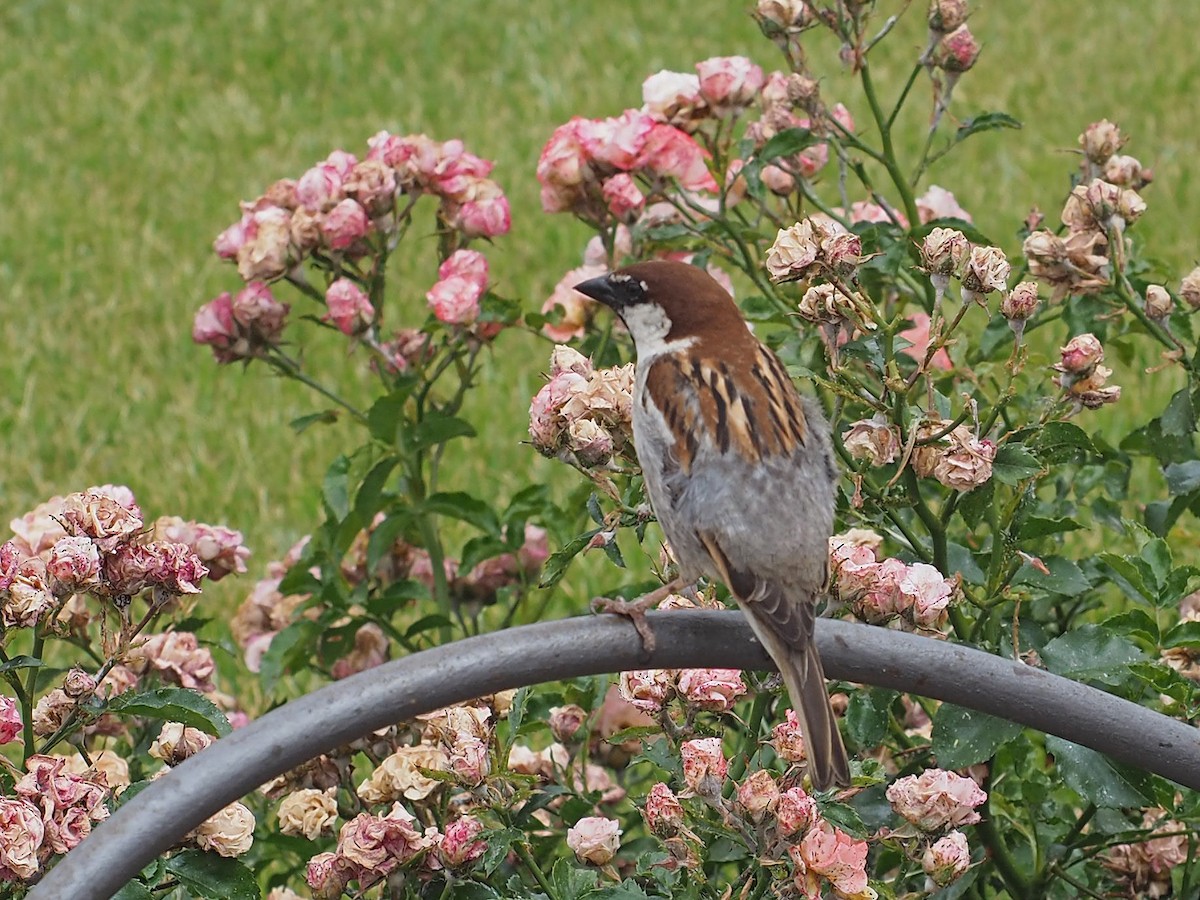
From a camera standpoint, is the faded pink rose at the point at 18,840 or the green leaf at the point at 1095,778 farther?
the green leaf at the point at 1095,778

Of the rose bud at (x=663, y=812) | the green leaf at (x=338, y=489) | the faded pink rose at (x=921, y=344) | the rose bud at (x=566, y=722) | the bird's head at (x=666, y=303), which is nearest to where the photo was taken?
the rose bud at (x=663, y=812)

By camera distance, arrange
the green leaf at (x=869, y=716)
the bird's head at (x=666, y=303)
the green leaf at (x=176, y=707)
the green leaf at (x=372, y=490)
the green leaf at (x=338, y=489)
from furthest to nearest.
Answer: the green leaf at (x=338, y=489)
the green leaf at (x=372, y=490)
the bird's head at (x=666, y=303)
the green leaf at (x=869, y=716)
the green leaf at (x=176, y=707)

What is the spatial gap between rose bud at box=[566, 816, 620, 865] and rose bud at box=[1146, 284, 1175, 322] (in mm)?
1063

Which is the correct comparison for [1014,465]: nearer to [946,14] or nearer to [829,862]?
[829,862]

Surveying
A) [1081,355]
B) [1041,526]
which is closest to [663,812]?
[1041,526]

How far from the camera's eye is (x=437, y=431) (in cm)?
278

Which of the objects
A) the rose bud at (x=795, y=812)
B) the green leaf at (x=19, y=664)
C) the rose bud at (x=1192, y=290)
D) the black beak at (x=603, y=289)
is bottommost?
the rose bud at (x=795, y=812)

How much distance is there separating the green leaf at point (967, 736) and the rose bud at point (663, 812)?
0.38 m

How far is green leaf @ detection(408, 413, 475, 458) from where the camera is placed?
275 cm

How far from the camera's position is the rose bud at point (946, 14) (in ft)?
8.66

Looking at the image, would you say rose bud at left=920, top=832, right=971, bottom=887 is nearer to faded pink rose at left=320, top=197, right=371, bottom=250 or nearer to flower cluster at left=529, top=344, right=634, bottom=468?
flower cluster at left=529, top=344, right=634, bottom=468

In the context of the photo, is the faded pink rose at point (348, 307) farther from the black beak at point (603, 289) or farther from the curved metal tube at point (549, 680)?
the curved metal tube at point (549, 680)

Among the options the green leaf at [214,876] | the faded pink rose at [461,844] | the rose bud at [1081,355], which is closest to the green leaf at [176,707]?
the green leaf at [214,876]

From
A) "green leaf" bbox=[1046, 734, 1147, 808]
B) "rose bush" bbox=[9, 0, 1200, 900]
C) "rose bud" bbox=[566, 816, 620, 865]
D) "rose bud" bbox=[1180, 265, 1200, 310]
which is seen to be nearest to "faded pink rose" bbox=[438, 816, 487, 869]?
"rose bush" bbox=[9, 0, 1200, 900]
